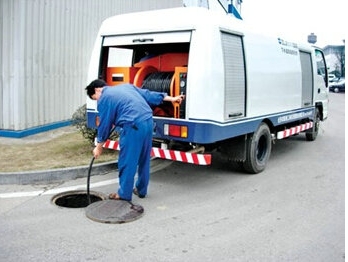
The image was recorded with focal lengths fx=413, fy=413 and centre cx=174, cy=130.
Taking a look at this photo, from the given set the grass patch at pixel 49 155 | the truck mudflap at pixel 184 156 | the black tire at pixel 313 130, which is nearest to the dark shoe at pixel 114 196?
the truck mudflap at pixel 184 156

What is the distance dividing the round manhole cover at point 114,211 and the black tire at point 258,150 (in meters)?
2.34

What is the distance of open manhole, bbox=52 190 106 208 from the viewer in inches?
213

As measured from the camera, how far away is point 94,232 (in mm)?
4355

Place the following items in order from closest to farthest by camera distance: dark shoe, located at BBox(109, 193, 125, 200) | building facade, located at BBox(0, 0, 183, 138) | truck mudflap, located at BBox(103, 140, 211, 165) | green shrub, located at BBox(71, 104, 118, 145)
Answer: dark shoe, located at BBox(109, 193, 125, 200)
truck mudflap, located at BBox(103, 140, 211, 165)
green shrub, located at BBox(71, 104, 118, 145)
building facade, located at BBox(0, 0, 183, 138)

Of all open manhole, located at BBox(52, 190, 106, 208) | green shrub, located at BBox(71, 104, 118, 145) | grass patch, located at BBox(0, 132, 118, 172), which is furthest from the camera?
green shrub, located at BBox(71, 104, 118, 145)

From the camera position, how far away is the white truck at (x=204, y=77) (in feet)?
17.9

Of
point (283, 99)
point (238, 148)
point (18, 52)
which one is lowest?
point (238, 148)

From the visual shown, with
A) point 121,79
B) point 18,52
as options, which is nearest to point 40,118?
point 18,52

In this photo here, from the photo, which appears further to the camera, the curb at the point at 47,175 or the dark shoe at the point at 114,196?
the curb at the point at 47,175

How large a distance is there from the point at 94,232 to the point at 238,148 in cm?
304

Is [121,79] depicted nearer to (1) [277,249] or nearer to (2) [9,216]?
(2) [9,216]

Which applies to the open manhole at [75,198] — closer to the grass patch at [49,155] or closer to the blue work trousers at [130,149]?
the blue work trousers at [130,149]

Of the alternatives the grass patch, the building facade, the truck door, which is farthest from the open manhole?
the truck door

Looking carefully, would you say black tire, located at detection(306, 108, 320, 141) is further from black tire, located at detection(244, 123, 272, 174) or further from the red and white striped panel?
black tire, located at detection(244, 123, 272, 174)
